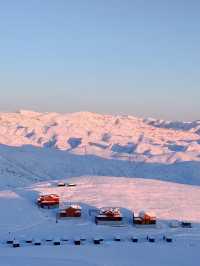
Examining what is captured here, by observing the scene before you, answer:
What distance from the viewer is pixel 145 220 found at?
39906mm

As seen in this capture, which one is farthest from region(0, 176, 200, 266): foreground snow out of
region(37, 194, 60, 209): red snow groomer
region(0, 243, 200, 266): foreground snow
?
region(37, 194, 60, 209): red snow groomer

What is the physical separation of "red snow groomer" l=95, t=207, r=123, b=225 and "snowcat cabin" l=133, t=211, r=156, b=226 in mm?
1308

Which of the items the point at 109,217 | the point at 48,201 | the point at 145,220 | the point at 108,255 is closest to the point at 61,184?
the point at 48,201

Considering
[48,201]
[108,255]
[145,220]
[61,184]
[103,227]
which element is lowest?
[108,255]

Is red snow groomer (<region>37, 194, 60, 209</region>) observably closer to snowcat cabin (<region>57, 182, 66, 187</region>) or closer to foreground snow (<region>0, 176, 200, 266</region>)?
foreground snow (<region>0, 176, 200, 266</region>)

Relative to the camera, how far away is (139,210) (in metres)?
43.7

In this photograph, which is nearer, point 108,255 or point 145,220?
point 108,255

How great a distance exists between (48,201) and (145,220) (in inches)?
354

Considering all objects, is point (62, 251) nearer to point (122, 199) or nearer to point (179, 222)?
point (179, 222)

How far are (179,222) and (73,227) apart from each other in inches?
315

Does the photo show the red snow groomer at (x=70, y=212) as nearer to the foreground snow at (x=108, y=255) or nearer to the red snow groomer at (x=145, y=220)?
the red snow groomer at (x=145, y=220)

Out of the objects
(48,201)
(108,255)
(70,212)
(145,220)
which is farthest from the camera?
(48,201)

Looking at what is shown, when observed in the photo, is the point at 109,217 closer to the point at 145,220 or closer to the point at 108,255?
the point at 145,220

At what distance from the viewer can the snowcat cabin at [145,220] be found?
1571 inches
